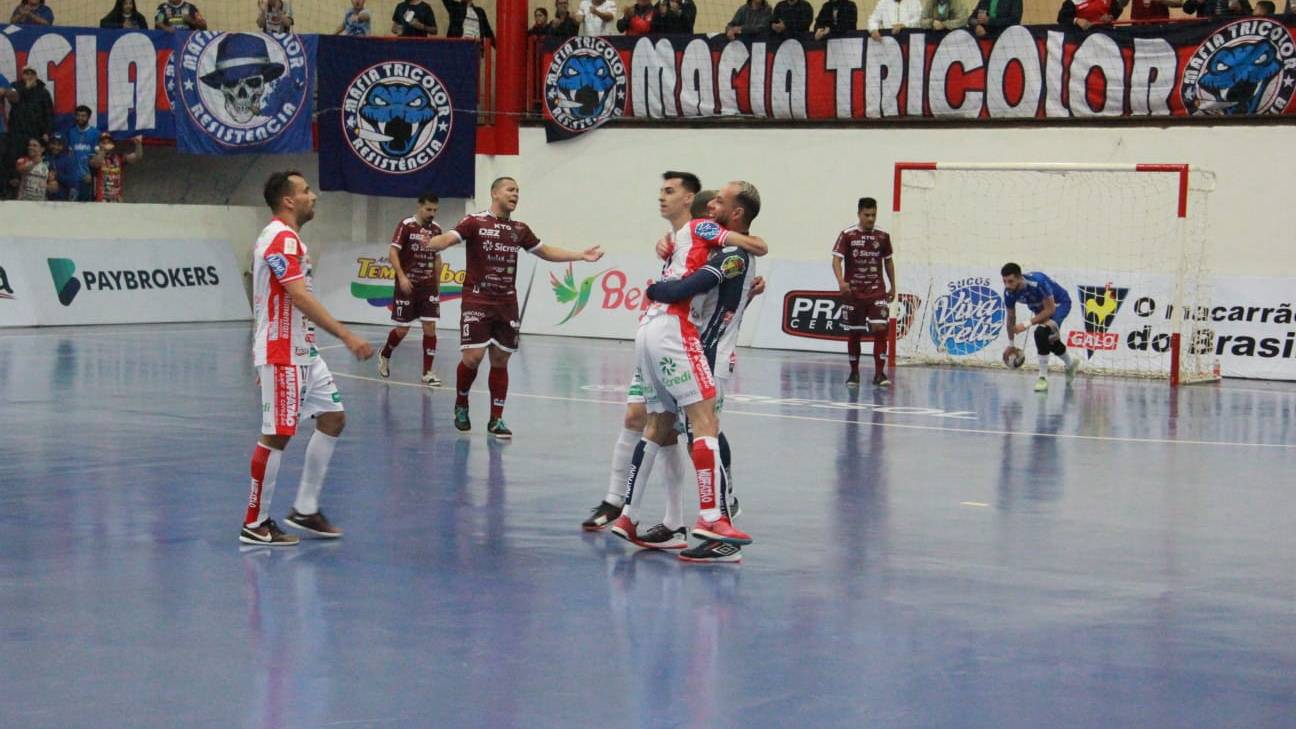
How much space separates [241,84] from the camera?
27.8 m

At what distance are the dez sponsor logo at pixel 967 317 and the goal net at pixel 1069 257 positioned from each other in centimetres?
2

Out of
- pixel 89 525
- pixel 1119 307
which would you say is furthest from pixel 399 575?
pixel 1119 307

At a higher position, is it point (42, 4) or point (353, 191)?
point (42, 4)

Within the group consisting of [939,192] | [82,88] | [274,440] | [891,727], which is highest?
[82,88]

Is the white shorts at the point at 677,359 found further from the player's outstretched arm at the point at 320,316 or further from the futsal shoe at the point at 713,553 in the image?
the player's outstretched arm at the point at 320,316

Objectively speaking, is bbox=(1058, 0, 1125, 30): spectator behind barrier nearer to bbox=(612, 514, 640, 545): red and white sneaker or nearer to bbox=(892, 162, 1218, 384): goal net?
bbox=(892, 162, 1218, 384): goal net

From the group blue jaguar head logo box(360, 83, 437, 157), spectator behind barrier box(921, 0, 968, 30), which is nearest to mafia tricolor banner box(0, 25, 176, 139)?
blue jaguar head logo box(360, 83, 437, 157)

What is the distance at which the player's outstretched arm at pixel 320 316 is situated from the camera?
8.38 m

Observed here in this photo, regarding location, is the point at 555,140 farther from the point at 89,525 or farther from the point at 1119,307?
the point at 89,525

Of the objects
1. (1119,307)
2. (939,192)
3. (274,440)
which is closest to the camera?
(274,440)

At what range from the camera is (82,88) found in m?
27.8

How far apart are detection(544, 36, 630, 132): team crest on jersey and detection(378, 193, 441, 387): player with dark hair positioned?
8258 mm

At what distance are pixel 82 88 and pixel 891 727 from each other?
25013 mm

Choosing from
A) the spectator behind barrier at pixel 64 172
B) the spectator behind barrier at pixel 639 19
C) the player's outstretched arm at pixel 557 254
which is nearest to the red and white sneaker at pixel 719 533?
the player's outstretched arm at pixel 557 254
